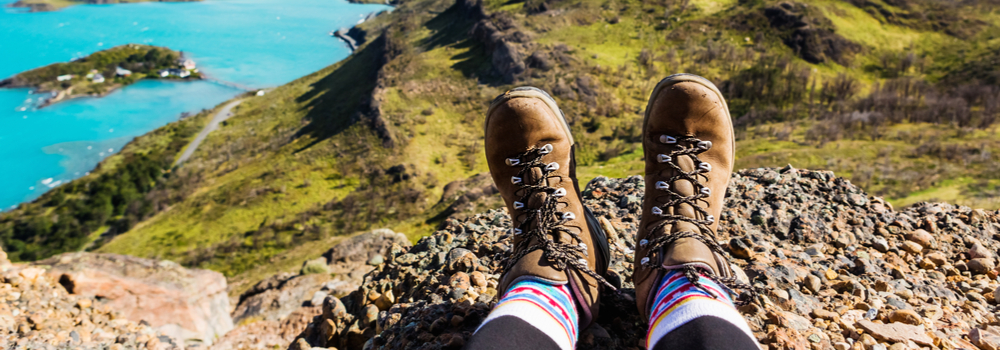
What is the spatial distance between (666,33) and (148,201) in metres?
47.3

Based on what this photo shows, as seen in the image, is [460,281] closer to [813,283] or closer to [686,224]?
[686,224]

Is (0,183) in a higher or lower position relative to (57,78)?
lower

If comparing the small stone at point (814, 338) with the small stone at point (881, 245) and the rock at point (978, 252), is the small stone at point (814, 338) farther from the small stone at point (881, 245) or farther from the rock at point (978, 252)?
the rock at point (978, 252)

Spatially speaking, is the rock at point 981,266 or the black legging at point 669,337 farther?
the rock at point 981,266

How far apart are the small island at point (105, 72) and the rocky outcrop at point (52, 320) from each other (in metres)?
86.8

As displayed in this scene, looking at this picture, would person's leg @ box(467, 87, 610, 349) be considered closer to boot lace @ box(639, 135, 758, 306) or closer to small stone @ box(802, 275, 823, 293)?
boot lace @ box(639, 135, 758, 306)

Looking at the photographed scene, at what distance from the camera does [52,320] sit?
3.78 meters

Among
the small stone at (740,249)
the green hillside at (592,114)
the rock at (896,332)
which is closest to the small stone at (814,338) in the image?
the rock at (896,332)

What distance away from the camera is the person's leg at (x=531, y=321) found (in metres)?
1.54

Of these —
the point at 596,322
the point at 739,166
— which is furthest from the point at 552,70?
the point at 596,322

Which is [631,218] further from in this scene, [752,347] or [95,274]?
[95,274]

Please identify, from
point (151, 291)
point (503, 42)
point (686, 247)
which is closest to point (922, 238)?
point (686, 247)

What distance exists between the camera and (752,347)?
1.45m

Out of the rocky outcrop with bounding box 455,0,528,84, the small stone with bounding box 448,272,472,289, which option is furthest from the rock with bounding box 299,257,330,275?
the rocky outcrop with bounding box 455,0,528,84
